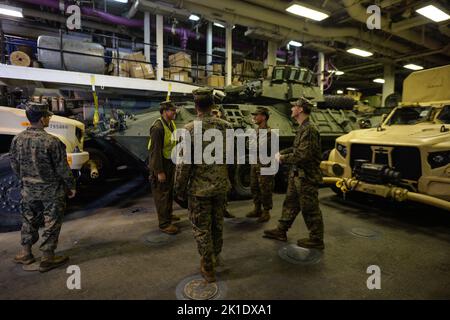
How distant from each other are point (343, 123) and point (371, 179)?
3.71 meters

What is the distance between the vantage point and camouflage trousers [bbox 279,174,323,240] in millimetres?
3195

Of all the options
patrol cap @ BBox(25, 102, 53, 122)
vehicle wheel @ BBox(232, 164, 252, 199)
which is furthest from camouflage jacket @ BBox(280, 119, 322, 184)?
patrol cap @ BBox(25, 102, 53, 122)

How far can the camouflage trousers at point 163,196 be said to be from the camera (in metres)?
3.90

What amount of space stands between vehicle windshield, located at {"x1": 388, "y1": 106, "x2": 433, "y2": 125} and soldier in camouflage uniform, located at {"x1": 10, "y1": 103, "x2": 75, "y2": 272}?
5.64 metres

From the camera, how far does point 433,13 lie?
25.0ft

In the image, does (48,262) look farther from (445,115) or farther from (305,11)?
(305,11)

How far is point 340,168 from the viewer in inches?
194

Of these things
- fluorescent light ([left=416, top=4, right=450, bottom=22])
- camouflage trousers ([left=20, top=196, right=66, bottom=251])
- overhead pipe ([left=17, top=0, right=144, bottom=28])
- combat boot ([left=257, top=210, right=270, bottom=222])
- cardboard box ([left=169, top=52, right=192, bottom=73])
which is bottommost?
combat boot ([left=257, top=210, right=270, bottom=222])

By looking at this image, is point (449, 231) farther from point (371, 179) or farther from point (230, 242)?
point (230, 242)

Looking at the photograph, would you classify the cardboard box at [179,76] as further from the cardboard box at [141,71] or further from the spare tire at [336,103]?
the spare tire at [336,103]

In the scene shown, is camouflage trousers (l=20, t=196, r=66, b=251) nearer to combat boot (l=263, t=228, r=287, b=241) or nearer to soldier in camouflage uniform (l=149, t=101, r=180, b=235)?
soldier in camouflage uniform (l=149, t=101, r=180, b=235)

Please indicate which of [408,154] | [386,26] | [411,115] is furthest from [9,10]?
[386,26]

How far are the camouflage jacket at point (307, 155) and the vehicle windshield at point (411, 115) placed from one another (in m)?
3.13
